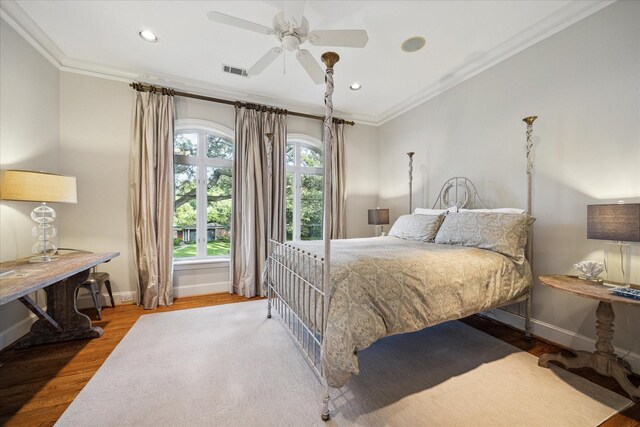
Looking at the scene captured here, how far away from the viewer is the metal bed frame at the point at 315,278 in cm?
155

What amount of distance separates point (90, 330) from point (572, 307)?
4.59 m

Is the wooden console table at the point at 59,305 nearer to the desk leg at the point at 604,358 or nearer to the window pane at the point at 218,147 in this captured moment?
the window pane at the point at 218,147

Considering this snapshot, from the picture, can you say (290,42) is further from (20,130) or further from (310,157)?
(20,130)

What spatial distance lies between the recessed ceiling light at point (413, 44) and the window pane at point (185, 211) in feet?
10.6

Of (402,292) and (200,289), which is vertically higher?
(402,292)

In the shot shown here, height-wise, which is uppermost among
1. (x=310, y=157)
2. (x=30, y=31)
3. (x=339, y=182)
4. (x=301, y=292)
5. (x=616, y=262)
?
(x=30, y=31)

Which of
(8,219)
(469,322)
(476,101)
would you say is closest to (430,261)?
(469,322)

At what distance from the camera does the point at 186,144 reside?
381cm

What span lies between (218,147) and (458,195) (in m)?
3.57

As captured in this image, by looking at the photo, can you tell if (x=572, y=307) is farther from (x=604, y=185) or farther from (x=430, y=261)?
(x=430, y=261)

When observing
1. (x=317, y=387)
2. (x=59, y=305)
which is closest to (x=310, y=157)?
(x=317, y=387)

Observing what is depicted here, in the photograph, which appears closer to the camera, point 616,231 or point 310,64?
point 616,231

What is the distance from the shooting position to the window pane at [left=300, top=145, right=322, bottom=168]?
4.52 meters

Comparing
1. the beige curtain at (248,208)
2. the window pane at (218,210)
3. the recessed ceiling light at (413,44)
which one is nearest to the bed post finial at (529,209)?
the recessed ceiling light at (413,44)
